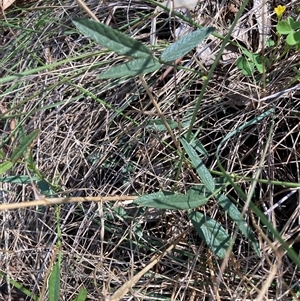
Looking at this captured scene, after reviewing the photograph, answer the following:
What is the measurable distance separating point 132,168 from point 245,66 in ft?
1.42

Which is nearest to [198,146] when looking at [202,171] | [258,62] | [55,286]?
[202,171]

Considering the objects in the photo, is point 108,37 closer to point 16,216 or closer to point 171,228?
point 171,228

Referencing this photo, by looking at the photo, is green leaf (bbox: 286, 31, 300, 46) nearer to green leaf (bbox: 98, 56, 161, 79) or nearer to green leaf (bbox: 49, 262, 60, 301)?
green leaf (bbox: 98, 56, 161, 79)

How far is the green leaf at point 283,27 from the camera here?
1182mm

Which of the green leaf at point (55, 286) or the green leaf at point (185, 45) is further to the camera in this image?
the green leaf at point (55, 286)

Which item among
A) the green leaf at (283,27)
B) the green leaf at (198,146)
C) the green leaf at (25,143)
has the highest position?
the green leaf at (283,27)

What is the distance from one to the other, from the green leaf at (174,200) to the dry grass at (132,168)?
0.54 feet

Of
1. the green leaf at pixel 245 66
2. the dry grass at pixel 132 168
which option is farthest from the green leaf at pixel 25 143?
the green leaf at pixel 245 66

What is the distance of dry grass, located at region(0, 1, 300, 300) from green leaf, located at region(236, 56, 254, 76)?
0.14ft

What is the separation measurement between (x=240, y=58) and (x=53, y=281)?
76 cm

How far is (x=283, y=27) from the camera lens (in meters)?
1.19

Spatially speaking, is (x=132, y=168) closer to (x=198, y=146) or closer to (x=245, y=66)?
(x=198, y=146)

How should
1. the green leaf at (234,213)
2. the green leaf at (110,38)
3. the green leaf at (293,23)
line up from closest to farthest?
the green leaf at (110,38)
the green leaf at (234,213)
the green leaf at (293,23)

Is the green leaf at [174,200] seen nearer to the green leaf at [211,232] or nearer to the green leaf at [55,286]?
the green leaf at [211,232]
